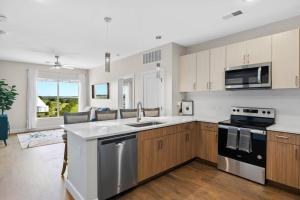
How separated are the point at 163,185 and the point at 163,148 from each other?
0.57 metres

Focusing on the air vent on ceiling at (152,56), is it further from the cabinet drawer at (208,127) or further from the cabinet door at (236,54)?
the cabinet drawer at (208,127)

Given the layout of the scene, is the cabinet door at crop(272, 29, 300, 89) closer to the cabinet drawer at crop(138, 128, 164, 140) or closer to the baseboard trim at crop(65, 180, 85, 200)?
the cabinet drawer at crop(138, 128, 164, 140)

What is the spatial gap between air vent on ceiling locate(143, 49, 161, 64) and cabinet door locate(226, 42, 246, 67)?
1.74m

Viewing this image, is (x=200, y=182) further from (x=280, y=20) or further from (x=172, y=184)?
(x=280, y=20)

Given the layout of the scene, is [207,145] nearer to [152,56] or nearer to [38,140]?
[152,56]

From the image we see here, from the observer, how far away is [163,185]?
105 inches

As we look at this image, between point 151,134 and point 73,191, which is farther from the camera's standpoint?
point 151,134

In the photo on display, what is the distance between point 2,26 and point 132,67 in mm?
3161

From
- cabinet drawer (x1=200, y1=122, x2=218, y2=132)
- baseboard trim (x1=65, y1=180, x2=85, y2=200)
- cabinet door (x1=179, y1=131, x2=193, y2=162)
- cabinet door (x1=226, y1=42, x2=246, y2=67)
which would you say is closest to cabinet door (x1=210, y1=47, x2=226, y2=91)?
cabinet door (x1=226, y1=42, x2=246, y2=67)

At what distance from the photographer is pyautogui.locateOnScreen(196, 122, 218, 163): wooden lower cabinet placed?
3.30 metres

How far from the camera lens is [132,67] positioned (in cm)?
542

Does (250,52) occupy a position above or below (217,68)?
above

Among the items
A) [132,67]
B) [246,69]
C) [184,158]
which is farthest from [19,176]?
[246,69]

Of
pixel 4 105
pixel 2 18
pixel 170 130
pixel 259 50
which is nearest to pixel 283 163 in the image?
pixel 170 130
